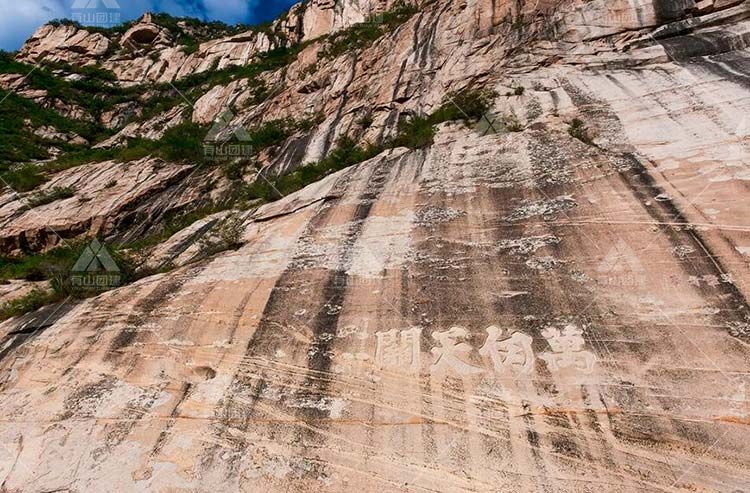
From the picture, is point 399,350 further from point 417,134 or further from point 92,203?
point 92,203

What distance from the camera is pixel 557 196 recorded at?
19.5 feet

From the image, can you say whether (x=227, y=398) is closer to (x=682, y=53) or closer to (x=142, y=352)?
(x=142, y=352)

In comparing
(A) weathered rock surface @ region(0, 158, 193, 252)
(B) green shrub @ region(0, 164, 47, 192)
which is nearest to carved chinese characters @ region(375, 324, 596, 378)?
(A) weathered rock surface @ region(0, 158, 193, 252)

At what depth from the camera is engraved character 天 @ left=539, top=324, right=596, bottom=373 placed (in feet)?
12.2

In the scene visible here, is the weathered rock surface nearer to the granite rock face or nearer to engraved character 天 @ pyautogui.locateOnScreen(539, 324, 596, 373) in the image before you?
the granite rock face

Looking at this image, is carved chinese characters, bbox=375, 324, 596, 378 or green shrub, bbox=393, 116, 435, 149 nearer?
carved chinese characters, bbox=375, 324, 596, 378

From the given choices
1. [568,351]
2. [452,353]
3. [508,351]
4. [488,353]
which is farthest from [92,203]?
[568,351]

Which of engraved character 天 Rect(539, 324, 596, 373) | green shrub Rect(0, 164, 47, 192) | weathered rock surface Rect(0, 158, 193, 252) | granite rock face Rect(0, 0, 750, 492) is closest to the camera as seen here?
granite rock face Rect(0, 0, 750, 492)

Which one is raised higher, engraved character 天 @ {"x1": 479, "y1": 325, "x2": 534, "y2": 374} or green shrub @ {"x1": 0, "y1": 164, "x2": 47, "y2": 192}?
green shrub @ {"x1": 0, "y1": 164, "x2": 47, "y2": 192}

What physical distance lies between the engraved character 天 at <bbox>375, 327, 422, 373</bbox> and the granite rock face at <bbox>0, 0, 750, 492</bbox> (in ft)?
0.09

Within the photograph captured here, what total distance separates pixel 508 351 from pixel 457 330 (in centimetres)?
55

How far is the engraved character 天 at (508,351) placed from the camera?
3.82 meters

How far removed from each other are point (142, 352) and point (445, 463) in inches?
140

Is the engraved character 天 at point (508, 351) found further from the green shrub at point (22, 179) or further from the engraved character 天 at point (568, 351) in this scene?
the green shrub at point (22, 179)
